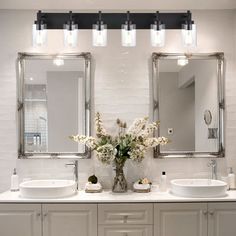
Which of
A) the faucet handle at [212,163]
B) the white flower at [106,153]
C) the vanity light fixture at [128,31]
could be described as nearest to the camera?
the vanity light fixture at [128,31]

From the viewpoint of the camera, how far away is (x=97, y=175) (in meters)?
2.98

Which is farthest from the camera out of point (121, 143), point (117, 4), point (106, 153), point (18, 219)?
point (117, 4)

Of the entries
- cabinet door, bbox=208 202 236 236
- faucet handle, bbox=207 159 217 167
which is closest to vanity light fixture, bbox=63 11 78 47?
faucet handle, bbox=207 159 217 167

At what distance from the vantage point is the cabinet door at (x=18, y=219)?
2480mm

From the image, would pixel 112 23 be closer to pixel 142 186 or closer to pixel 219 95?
pixel 219 95

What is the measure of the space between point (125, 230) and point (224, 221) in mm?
895

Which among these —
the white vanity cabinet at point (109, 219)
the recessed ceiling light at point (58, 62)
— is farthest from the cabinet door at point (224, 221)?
the recessed ceiling light at point (58, 62)

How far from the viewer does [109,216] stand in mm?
2494

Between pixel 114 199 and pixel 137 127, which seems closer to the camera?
pixel 114 199

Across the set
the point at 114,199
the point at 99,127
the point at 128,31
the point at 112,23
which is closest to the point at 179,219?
the point at 114,199

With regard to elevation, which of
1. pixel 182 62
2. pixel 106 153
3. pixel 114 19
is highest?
pixel 114 19

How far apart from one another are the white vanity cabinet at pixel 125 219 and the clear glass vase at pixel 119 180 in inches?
11.2

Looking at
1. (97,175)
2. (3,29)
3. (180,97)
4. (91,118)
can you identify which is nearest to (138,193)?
(97,175)

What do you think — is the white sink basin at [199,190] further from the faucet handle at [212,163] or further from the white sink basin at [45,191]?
the white sink basin at [45,191]
